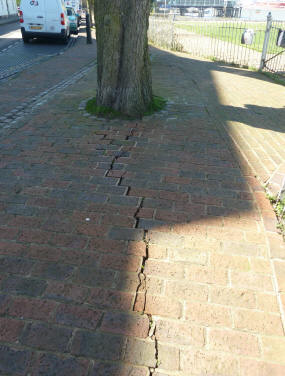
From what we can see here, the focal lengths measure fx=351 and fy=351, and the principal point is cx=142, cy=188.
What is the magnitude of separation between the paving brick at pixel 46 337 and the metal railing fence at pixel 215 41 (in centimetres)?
1214

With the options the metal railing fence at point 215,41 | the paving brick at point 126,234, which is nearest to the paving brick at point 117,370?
the paving brick at point 126,234

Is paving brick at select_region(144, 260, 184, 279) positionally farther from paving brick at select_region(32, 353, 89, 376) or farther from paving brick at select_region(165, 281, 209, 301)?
paving brick at select_region(32, 353, 89, 376)

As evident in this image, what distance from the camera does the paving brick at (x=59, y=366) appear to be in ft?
6.13

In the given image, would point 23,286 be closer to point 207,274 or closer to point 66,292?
point 66,292

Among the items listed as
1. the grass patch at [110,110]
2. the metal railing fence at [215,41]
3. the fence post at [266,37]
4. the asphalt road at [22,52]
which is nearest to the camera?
the grass patch at [110,110]

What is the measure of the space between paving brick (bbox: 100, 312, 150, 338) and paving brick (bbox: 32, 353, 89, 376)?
0.25m

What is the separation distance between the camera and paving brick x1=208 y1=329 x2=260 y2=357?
2.02 m

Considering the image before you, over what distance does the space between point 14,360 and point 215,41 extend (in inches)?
635

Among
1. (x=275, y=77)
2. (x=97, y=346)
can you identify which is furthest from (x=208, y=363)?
(x=275, y=77)

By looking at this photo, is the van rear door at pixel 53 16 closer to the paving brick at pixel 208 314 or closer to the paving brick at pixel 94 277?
the paving brick at pixel 94 277

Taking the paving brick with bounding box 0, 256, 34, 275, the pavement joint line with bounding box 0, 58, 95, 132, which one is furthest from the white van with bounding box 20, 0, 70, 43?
the paving brick with bounding box 0, 256, 34, 275

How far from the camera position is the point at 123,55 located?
549 centimetres

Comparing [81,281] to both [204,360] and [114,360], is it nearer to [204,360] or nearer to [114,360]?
[114,360]

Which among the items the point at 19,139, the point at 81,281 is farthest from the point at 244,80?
the point at 81,281
